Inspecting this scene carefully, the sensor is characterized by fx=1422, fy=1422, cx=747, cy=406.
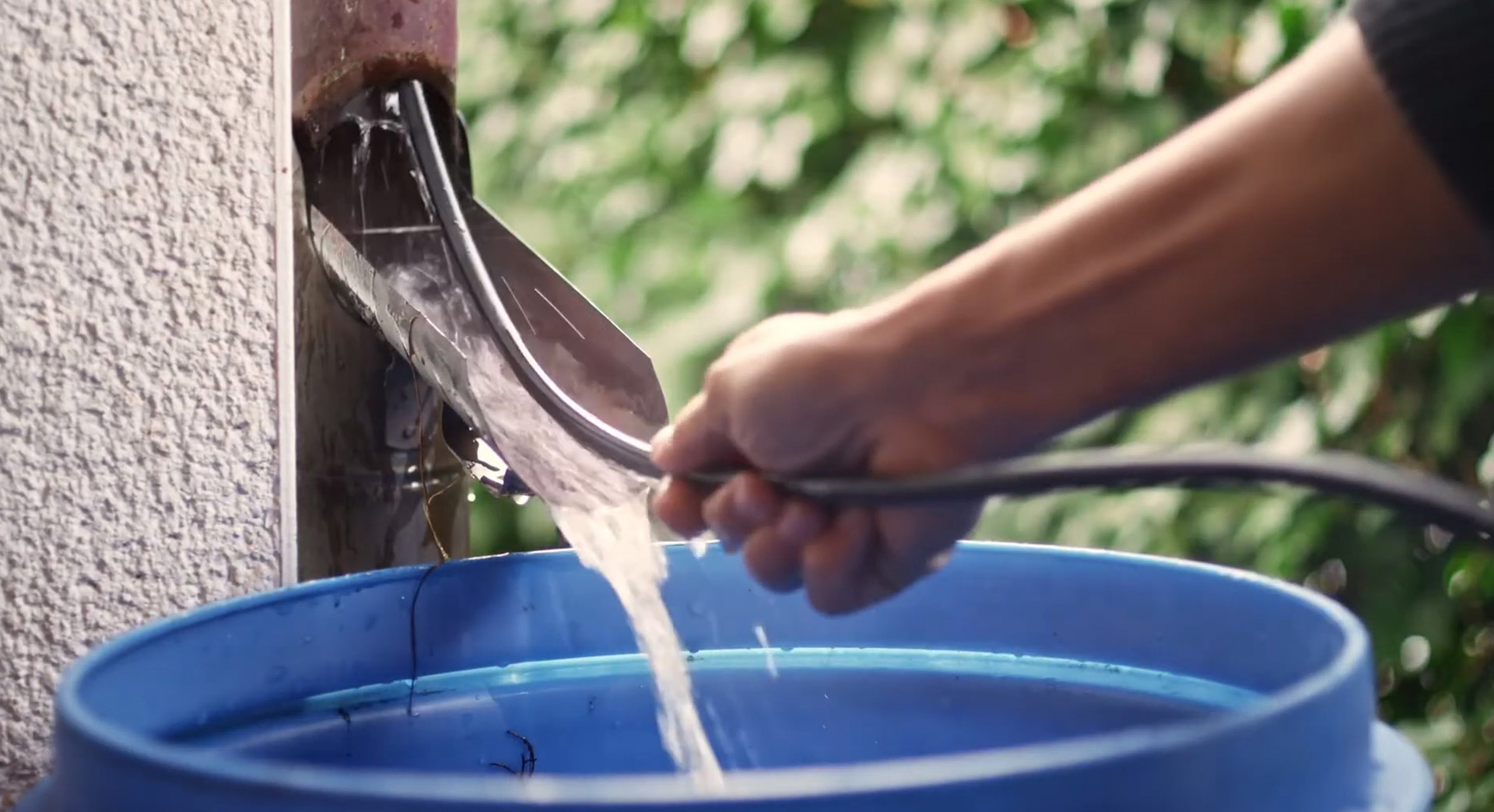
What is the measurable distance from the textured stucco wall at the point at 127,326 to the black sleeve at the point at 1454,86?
0.47m

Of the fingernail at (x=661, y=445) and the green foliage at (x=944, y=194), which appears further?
the green foliage at (x=944, y=194)

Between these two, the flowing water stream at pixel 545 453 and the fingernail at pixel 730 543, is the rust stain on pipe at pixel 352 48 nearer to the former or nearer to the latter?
the flowing water stream at pixel 545 453

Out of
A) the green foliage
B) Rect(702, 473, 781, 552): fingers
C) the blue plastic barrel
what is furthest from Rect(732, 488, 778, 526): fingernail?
the green foliage

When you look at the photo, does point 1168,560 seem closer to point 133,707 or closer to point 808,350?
point 808,350

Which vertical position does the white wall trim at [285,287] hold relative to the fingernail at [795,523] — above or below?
above

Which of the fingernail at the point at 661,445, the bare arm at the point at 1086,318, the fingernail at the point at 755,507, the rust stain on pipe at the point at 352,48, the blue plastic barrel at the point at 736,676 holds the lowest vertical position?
the blue plastic barrel at the point at 736,676

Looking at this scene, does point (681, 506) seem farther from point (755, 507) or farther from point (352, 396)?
point (352, 396)

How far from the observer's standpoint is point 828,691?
2.20ft

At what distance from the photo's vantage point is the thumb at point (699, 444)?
567mm

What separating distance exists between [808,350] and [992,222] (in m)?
0.89

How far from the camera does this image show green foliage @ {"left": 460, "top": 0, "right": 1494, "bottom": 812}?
1.18 m

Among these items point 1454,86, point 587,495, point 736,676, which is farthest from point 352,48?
point 1454,86

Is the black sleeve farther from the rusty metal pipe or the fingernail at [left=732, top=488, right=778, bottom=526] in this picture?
the rusty metal pipe

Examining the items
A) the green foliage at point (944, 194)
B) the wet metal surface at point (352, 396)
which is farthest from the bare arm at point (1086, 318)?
the green foliage at point (944, 194)
